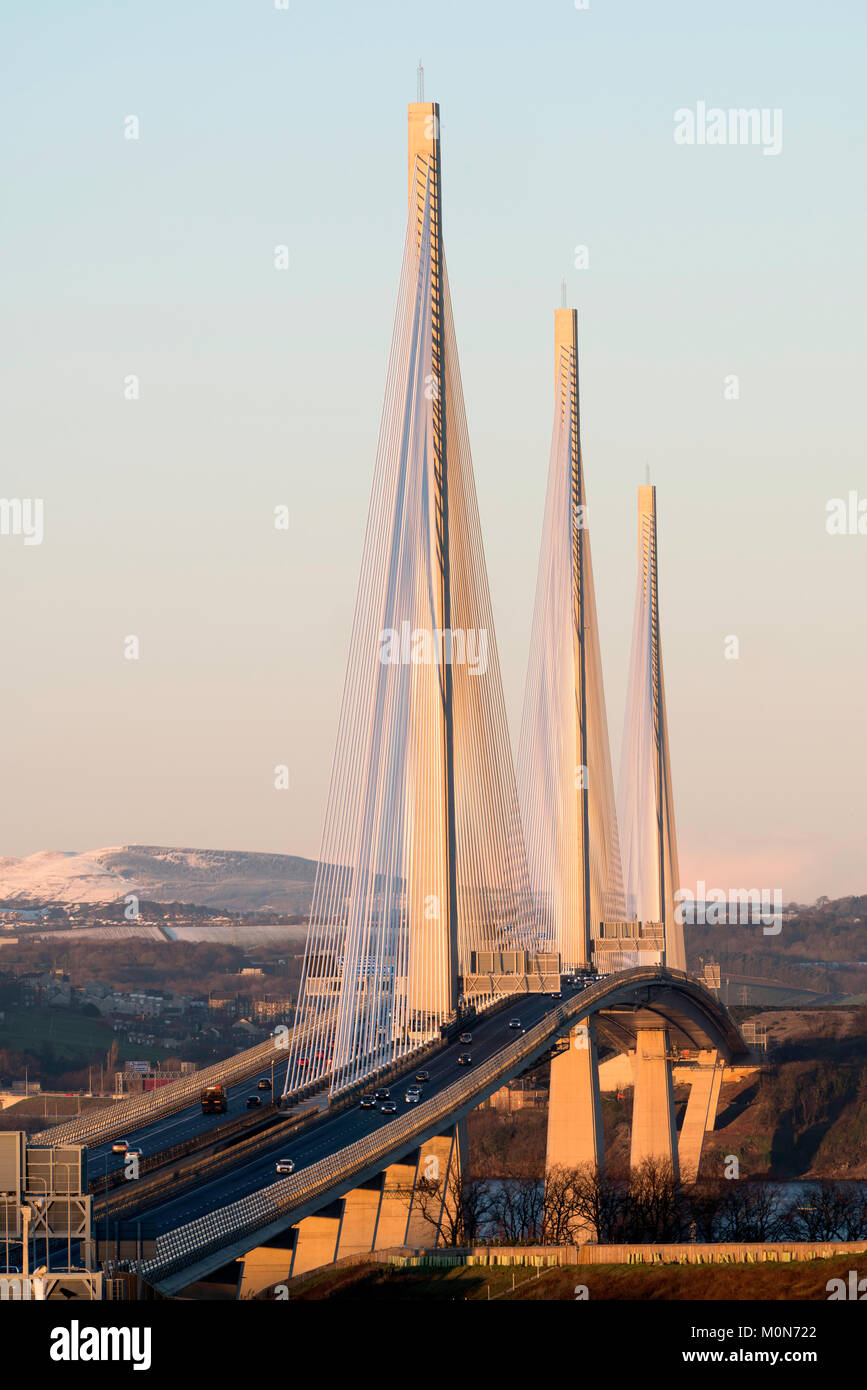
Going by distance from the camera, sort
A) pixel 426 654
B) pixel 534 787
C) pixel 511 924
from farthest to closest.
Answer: pixel 534 787
pixel 511 924
pixel 426 654

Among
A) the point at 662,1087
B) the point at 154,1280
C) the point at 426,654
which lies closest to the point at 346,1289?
the point at 154,1280

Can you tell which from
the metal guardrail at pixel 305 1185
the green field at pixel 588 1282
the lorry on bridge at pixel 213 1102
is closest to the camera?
the metal guardrail at pixel 305 1185

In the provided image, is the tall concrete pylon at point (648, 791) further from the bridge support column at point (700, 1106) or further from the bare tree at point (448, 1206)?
the bare tree at point (448, 1206)

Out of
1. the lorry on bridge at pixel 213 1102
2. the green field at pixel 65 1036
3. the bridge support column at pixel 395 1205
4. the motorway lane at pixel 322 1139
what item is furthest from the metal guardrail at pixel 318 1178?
the green field at pixel 65 1036

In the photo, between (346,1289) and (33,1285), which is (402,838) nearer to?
(346,1289)

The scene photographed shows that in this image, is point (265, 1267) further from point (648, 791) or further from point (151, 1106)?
point (648, 791)

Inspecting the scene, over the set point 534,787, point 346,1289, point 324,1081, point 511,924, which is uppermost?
point 534,787

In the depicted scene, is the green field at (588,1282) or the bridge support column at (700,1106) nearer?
the green field at (588,1282)
